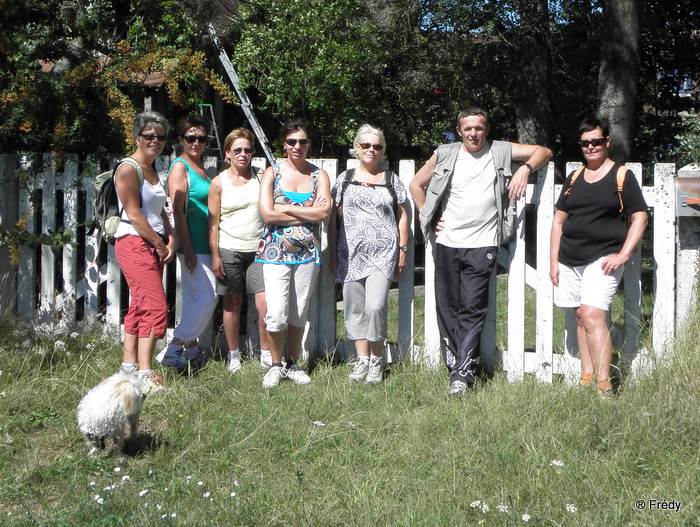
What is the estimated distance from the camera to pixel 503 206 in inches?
189

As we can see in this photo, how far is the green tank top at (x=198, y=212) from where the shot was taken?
5086mm

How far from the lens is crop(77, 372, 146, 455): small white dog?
138 inches

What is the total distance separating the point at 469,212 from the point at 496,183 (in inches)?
10.3

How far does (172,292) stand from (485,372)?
2.89m

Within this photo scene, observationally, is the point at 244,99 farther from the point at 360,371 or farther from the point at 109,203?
the point at 360,371

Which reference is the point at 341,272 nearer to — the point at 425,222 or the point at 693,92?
the point at 425,222

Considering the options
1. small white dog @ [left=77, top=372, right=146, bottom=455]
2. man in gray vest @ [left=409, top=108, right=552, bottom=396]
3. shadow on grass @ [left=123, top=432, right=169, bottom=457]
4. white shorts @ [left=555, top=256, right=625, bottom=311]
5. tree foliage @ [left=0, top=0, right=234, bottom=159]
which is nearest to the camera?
small white dog @ [left=77, top=372, right=146, bottom=455]

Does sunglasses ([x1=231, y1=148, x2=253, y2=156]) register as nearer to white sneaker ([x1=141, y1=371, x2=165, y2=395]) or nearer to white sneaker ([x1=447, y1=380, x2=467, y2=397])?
white sneaker ([x1=141, y1=371, x2=165, y2=395])

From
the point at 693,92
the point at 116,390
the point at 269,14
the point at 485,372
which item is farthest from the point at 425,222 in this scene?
the point at 693,92

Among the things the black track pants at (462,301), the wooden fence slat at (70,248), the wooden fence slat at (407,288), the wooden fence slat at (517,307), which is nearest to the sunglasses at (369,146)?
the wooden fence slat at (407,288)

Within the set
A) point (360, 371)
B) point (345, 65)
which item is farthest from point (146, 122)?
point (345, 65)

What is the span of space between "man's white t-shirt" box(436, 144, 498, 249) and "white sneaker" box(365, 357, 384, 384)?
0.96 metres

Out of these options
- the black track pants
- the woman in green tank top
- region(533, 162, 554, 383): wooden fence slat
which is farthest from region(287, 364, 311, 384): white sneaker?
region(533, 162, 554, 383): wooden fence slat

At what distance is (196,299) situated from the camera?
16.9 ft
